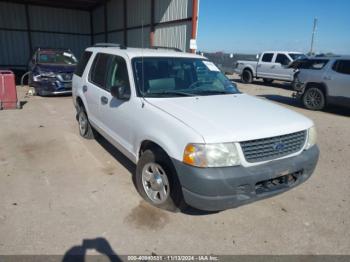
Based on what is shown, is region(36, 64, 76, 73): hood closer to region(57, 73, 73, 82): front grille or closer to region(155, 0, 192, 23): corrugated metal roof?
region(57, 73, 73, 82): front grille

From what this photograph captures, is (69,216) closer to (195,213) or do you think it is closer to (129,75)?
(195,213)

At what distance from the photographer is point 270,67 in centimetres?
1605

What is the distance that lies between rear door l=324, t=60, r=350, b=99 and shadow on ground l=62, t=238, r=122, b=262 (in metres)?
8.69

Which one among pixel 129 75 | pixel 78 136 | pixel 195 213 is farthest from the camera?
pixel 78 136

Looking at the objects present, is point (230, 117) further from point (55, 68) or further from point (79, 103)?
point (55, 68)

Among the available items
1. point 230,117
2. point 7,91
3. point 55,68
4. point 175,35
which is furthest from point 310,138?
point 175,35

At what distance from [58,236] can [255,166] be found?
2.10 metres

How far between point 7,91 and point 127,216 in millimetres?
7251

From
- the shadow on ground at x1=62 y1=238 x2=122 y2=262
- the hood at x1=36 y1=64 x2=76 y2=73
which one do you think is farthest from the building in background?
the shadow on ground at x1=62 y1=238 x2=122 y2=262

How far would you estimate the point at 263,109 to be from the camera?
3.46m

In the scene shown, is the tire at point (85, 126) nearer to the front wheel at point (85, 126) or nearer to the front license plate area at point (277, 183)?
the front wheel at point (85, 126)

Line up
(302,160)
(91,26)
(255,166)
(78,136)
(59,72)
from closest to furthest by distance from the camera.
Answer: (255,166), (302,160), (78,136), (59,72), (91,26)

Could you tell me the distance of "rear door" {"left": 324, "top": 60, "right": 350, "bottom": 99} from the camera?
8734mm

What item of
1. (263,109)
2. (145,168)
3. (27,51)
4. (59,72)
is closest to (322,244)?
(263,109)
